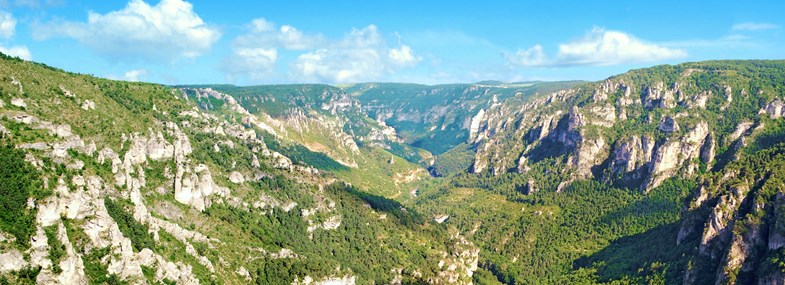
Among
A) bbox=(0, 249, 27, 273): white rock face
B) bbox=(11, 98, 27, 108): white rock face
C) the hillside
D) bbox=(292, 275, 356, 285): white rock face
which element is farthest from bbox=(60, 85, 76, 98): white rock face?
bbox=(0, 249, 27, 273): white rock face

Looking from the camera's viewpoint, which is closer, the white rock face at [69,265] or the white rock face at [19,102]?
the white rock face at [69,265]

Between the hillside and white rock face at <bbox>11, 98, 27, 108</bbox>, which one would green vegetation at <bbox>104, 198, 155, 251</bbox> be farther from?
white rock face at <bbox>11, 98, 27, 108</bbox>

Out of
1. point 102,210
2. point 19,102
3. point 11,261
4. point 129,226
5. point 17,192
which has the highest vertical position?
point 19,102

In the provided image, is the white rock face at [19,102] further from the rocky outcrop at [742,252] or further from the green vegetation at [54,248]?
the rocky outcrop at [742,252]

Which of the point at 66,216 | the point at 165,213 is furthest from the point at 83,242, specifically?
the point at 165,213

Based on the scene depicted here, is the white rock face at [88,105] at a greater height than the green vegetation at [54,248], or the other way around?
the white rock face at [88,105]

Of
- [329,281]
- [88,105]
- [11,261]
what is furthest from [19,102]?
[329,281]

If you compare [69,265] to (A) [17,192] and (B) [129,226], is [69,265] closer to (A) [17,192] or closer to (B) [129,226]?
(A) [17,192]

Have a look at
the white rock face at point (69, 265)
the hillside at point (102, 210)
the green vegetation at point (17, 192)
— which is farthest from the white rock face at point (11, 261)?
the white rock face at point (69, 265)

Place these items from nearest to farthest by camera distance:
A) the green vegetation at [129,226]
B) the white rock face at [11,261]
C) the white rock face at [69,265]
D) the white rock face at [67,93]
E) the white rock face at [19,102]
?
the white rock face at [11,261]
the white rock face at [69,265]
the green vegetation at [129,226]
the white rock face at [19,102]
the white rock face at [67,93]

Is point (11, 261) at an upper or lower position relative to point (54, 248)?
upper

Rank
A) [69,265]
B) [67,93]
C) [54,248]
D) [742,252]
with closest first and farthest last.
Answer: [69,265] → [54,248] → [742,252] → [67,93]
